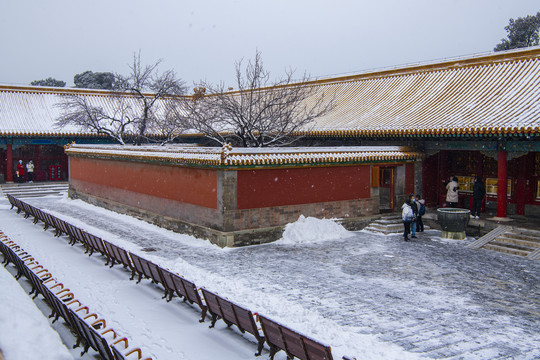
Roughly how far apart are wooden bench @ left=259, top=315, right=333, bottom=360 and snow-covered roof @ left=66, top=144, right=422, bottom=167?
27.4ft

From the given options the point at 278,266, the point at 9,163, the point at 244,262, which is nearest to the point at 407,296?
the point at 278,266

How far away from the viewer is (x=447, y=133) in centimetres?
1762

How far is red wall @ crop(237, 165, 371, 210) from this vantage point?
16.3 m

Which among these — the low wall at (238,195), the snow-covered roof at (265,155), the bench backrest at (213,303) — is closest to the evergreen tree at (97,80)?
the snow-covered roof at (265,155)

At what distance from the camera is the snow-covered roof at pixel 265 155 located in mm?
15758

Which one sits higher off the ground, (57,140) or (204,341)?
(57,140)

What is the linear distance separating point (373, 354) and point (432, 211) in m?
13.3

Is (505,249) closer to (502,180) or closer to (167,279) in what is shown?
(502,180)

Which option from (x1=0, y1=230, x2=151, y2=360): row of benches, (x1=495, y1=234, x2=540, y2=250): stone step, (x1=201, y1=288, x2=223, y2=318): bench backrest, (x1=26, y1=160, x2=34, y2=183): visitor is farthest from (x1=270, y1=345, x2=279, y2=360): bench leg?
(x1=26, y1=160, x2=34, y2=183): visitor

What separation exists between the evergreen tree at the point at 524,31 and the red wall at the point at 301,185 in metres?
38.1

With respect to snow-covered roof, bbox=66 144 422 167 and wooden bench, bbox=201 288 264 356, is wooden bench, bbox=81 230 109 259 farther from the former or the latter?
wooden bench, bbox=201 288 264 356

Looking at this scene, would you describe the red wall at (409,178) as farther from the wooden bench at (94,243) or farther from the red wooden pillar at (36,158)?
the red wooden pillar at (36,158)

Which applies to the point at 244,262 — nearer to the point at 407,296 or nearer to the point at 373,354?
the point at 407,296

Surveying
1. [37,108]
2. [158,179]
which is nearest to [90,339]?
[158,179]
